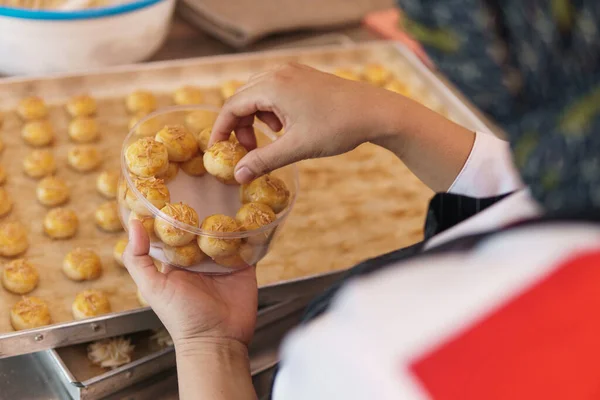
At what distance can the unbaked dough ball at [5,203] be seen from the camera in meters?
1.02

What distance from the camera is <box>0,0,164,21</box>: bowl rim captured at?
1101 millimetres

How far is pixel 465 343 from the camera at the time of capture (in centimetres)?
41

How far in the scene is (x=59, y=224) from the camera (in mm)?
997

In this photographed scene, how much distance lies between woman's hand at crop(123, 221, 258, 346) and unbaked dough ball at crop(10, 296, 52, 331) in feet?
0.59

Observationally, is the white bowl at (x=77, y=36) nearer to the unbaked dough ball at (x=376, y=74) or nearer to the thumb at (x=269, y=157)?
the unbaked dough ball at (x=376, y=74)

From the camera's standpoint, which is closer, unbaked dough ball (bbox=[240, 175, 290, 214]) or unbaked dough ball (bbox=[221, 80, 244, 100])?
unbaked dough ball (bbox=[240, 175, 290, 214])

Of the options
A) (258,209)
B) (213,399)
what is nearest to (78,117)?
(258,209)

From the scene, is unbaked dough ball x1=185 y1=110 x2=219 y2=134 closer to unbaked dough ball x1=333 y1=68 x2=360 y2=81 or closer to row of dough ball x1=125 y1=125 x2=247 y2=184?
row of dough ball x1=125 y1=125 x2=247 y2=184

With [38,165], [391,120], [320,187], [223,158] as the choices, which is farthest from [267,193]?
[38,165]

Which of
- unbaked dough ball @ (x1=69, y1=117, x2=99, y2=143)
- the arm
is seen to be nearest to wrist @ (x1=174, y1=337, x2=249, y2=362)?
the arm

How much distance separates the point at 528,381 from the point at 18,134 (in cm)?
101

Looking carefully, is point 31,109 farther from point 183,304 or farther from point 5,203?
point 183,304

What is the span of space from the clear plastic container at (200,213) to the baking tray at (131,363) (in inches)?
5.5

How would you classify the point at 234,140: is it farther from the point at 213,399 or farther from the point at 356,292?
the point at 356,292
